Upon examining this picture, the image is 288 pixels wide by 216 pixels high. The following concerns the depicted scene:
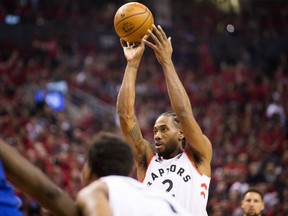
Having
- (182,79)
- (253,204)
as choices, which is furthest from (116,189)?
(182,79)

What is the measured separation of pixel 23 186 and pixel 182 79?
17.3 metres

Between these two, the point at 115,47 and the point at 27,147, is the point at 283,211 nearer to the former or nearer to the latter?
the point at 27,147

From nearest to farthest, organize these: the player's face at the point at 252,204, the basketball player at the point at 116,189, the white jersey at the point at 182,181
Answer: the basketball player at the point at 116,189
the white jersey at the point at 182,181
the player's face at the point at 252,204

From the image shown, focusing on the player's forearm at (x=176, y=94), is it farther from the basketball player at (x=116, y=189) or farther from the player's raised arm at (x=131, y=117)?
the basketball player at (x=116, y=189)

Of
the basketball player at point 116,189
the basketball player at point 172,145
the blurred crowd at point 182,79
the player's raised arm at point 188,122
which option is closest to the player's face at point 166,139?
the basketball player at point 172,145

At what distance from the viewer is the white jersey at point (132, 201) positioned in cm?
266

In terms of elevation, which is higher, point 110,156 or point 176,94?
point 176,94

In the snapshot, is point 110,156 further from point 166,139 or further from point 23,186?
point 166,139

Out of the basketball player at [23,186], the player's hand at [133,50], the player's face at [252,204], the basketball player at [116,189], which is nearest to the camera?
the basketball player at [23,186]

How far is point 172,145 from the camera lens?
196 inches

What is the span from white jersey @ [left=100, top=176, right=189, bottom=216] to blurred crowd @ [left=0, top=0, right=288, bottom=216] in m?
6.26

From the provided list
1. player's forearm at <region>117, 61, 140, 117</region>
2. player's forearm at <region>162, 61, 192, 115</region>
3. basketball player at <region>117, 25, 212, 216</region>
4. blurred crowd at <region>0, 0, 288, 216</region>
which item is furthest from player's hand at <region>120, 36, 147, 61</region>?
blurred crowd at <region>0, 0, 288, 216</region>

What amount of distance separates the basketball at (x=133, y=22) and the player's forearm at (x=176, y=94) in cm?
42

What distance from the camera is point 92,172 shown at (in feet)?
9.25
